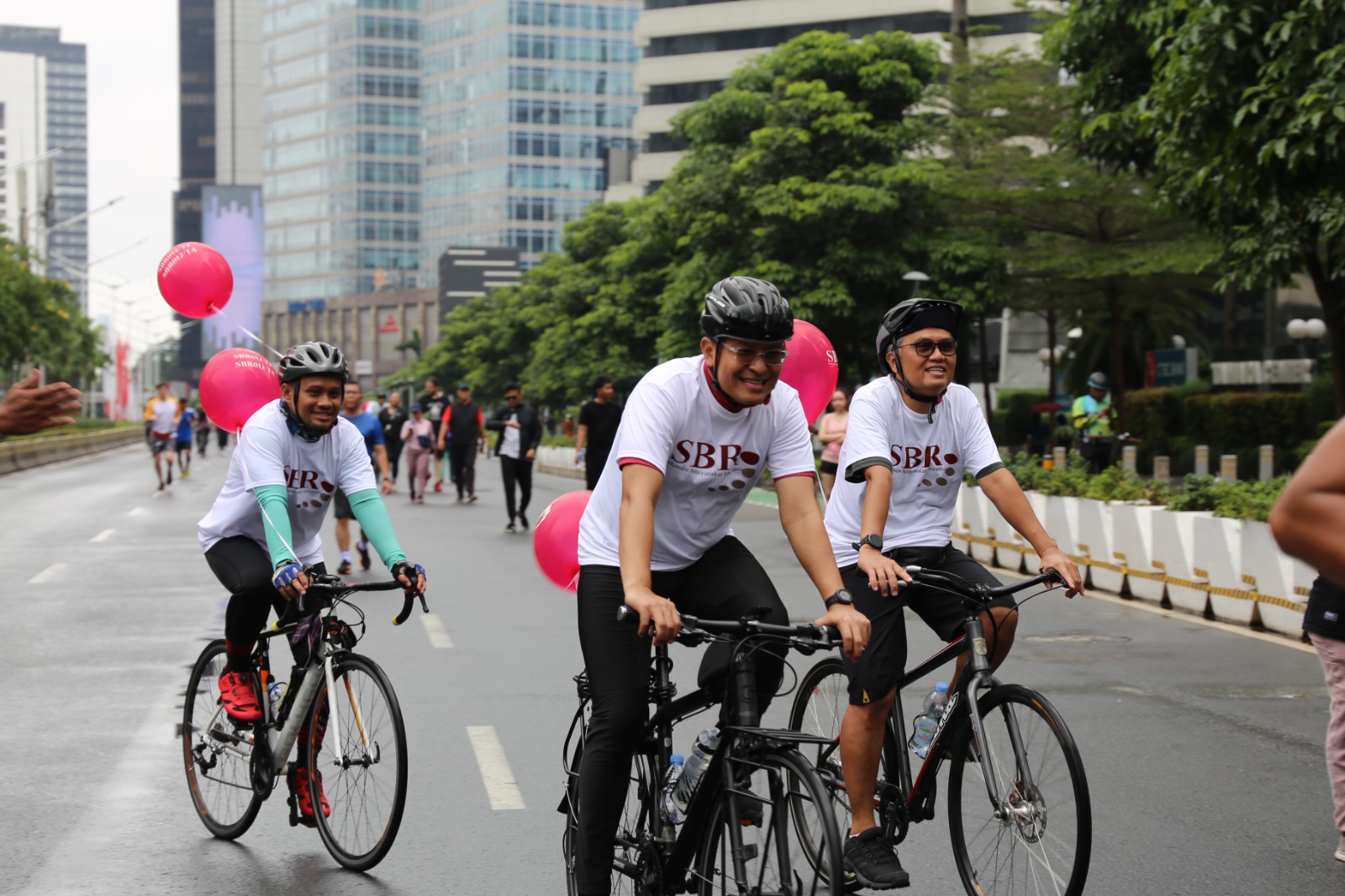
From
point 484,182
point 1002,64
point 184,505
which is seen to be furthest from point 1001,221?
point 484,182

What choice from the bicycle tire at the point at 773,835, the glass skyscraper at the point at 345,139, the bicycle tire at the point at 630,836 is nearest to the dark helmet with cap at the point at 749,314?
the bicycle tire at the point at 773,835

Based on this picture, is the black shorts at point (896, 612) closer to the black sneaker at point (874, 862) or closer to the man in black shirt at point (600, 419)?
the black sneaker at point (874, 862)

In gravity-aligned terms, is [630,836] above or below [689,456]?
below

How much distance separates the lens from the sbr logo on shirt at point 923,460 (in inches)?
200

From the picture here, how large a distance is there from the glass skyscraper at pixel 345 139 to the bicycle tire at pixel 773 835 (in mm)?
143355

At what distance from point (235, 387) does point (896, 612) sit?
364 cm

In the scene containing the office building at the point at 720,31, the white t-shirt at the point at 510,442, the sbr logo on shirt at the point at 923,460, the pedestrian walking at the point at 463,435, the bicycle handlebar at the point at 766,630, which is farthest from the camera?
the office building at the point at 720,31

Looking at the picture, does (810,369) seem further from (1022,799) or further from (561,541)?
(1022,799)

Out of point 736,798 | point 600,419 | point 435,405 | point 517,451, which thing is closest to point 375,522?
point 736,798

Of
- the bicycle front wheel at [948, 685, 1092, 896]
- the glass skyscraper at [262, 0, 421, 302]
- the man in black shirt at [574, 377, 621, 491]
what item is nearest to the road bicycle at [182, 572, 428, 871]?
the bicycle front wheel at [948, 685, 1092, 896]

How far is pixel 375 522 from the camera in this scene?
551cm

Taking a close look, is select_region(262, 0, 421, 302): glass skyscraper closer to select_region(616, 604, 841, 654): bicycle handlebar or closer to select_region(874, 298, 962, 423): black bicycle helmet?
select_region(874, 298, 962, 423): black bicycle helmet

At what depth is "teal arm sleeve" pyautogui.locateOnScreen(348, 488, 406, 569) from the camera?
5.40 meters

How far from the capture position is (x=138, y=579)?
1389 centimetres
